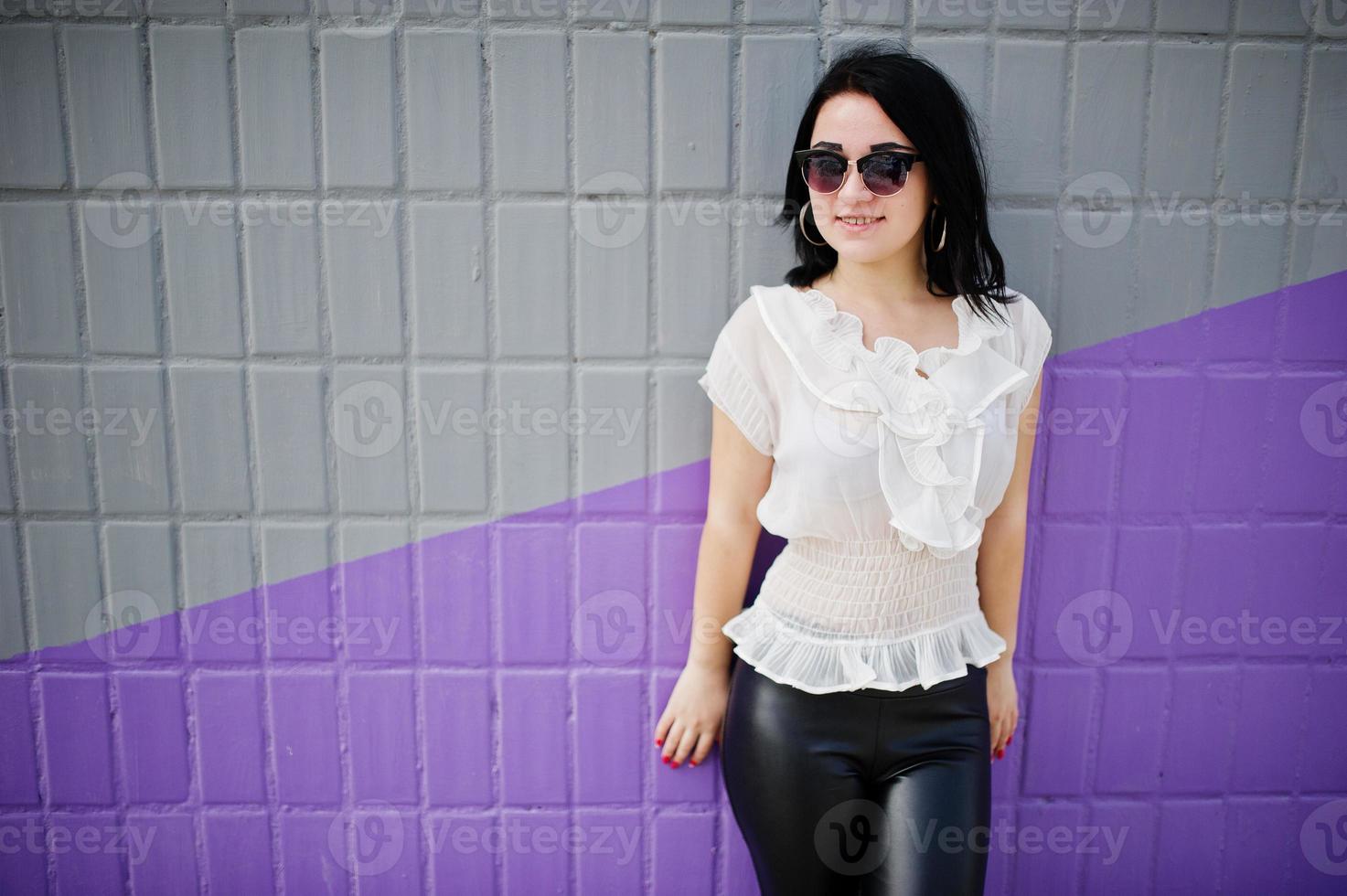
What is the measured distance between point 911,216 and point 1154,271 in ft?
2.63

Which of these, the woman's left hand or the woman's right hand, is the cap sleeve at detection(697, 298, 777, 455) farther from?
the woman's left hand

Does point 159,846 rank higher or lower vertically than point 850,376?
lower

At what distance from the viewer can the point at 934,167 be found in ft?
4.75

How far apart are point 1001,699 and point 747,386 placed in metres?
0.89

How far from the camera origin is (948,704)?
4.85 feet

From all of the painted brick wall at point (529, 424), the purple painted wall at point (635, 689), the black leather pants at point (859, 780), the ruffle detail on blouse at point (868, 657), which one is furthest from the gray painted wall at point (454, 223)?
the black leather pants at point (859, 780)

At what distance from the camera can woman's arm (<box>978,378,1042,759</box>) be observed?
1.62m

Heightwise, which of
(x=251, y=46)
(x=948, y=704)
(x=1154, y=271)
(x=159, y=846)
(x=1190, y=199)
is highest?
(x=251, y=46)

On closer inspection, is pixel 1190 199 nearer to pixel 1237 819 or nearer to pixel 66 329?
pixel 1237 819

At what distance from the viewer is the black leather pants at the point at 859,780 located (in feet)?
4.75

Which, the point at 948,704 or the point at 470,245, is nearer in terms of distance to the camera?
the point at 948,704

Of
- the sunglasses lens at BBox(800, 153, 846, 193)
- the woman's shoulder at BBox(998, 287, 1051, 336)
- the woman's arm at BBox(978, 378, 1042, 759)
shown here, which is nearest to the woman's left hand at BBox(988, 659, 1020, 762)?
the woman's arm at BBox(978, 378, 1042, 759)

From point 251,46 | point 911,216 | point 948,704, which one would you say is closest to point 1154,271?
point 911,216

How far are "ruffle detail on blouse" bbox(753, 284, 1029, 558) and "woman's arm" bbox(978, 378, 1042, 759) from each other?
17cm
